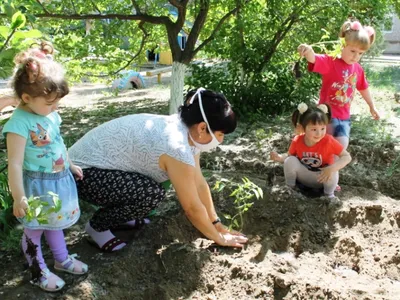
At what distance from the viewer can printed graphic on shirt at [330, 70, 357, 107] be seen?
3.78 metres

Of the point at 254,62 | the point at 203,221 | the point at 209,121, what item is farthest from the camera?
the point at 254,62

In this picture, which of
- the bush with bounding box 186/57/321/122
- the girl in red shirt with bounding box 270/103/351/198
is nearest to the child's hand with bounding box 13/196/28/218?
the girl in red shirt with bounding box 270/103/351/198

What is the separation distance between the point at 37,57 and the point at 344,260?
2.16m

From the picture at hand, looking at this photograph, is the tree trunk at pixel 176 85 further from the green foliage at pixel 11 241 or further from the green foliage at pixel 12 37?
the green foliage at pixel 12 37

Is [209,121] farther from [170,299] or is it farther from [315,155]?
[315,155]

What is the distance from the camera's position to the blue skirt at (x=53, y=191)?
2186 millimetres

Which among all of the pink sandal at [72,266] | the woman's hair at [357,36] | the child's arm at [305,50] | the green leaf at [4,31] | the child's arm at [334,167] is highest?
the green leaf at [4,31]

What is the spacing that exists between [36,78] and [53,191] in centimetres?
53

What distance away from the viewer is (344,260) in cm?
299

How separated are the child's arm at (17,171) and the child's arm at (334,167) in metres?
2.12

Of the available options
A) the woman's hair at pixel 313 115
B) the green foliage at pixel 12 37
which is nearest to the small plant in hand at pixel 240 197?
the woman's hair at pixel 313 115

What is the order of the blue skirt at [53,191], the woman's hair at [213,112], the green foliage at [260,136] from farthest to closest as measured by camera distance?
the green foliage at [260,136] → the woman's hair at [213,112] → the blue skirt at [53,191]

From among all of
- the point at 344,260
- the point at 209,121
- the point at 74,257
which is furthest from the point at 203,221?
the point at 344,260

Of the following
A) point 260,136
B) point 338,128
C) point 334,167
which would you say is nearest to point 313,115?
point 334,167
